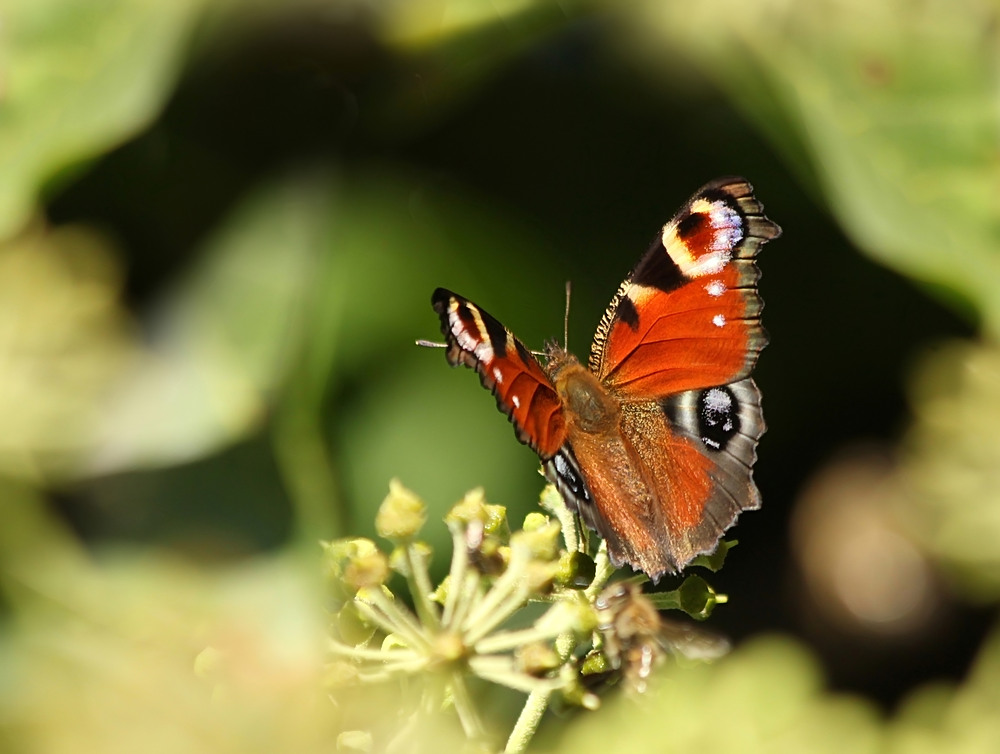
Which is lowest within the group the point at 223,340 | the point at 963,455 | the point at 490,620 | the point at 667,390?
the point at 963,455

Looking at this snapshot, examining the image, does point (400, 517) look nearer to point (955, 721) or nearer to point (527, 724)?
point (527, 724)

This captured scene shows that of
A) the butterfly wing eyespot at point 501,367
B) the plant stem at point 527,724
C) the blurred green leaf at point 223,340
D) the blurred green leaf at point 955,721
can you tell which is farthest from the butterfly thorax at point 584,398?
the blurred green leaf at point 223,340

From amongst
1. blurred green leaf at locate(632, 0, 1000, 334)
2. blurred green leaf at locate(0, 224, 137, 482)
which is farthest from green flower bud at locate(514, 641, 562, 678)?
blurred green leaf at locate(0, 224, 137, 482)

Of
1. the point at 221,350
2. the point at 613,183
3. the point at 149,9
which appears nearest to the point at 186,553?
the point at 221,350

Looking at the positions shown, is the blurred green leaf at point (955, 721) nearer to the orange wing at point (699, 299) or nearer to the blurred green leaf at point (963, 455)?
the blurred green leaf at point (963, 455)

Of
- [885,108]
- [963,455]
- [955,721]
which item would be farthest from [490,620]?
[963,455]

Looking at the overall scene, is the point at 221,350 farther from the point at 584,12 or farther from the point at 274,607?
the point at 584,12

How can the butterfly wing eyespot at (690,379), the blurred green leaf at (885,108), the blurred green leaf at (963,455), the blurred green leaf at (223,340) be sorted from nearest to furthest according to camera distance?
1. the butterfly wing eyespot at (690,379)
2. the blurred green leaf at (885,108)
3. the blurred green leaf at (223,340)
4. the blurred green leaf at (963,455)
